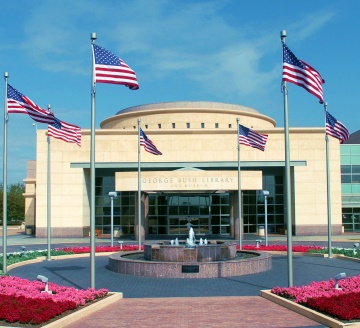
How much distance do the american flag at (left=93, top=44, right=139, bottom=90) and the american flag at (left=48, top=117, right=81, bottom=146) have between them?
27.9 feet

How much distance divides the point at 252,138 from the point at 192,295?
576 inches

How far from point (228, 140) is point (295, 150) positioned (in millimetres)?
6120

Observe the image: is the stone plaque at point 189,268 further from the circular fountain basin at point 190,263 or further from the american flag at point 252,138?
the american flag at point 252,138

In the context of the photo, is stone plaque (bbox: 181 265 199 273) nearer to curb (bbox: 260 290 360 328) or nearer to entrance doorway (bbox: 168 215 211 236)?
curb (bbox: 260 290 360 328)

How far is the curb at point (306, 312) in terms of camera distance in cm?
1102

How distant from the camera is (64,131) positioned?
24.4 metres

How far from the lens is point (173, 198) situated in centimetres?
4981

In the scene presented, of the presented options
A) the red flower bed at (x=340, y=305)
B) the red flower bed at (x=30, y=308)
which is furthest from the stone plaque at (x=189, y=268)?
the red flower bed at (x=30, y=308)

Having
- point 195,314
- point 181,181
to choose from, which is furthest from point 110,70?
point 181,181

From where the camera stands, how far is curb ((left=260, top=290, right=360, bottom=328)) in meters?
11.0

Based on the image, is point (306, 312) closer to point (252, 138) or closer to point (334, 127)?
point (334, 127)

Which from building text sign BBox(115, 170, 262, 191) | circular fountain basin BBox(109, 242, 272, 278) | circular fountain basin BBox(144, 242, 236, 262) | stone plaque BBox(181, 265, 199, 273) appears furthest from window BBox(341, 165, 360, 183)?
stone plaque BBox(181, 265, 199, 273)

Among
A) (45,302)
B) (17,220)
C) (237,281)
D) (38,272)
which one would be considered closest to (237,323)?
(45,302)

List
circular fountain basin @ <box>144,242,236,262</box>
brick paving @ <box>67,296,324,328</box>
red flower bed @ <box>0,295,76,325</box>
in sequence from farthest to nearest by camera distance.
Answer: circular fountain basin @ <box>144,242,236,262</box>, brick paving @ <box>67,296,324,328</box>, red flower bed @ <box>0,295,76,325</box>
